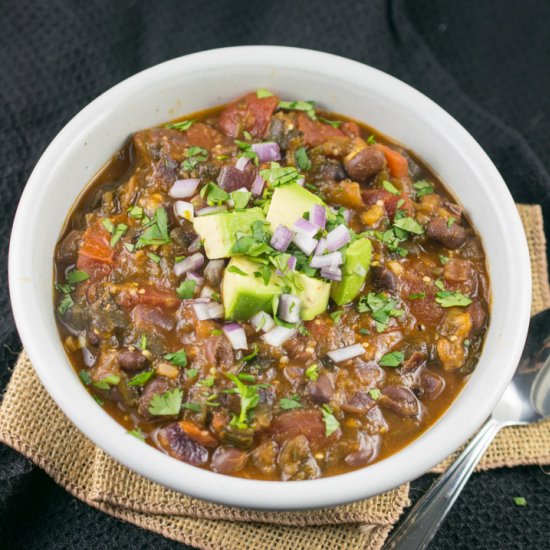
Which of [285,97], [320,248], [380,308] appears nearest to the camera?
[320,248]

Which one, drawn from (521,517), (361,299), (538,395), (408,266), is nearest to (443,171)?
(408,266)

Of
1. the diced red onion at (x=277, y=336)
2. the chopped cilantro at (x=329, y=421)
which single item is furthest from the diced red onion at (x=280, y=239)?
the chopped cilantro at (x=329, y=421)

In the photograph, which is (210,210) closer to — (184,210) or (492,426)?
(184,210)

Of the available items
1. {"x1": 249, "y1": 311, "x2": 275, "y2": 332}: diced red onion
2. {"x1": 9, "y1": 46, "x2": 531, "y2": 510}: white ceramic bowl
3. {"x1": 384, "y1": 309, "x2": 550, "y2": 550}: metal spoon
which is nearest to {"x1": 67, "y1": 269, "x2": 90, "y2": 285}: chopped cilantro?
{"x1": 9, "y1": 46, "x2": 531, "y2": 510}: white ceramic bowl

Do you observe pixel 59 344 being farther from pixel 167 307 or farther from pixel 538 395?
pixel 538 395

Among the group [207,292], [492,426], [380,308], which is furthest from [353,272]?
[492,426]

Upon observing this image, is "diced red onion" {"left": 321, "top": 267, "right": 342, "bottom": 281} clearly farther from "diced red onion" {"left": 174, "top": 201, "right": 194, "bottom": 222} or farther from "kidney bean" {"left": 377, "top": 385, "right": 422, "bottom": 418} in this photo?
"diced red onion" {"left": 174, "top": 201, "right": 194, "bottom": 222}
